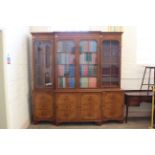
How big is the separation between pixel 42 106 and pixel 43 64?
34.8 inches

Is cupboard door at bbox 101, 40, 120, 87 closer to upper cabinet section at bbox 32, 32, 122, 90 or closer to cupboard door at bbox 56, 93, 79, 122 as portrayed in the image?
upper cabinet section at bbox 32, 32, 122, 90

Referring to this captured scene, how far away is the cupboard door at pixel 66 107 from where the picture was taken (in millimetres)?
4117

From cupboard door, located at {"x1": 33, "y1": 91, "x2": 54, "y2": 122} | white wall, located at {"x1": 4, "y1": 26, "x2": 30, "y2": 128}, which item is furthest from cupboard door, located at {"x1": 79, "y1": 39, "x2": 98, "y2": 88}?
white wall, located at {"x1": 4, "y1": 26, "x2": 30, "y2": 128}

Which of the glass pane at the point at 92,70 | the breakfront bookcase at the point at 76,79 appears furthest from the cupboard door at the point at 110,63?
the glass pane at the point at 92,70

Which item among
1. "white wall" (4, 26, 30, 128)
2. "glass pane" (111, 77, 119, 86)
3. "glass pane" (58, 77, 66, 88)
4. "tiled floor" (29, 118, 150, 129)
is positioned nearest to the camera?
"white wall" (4, 26, 30, 128)

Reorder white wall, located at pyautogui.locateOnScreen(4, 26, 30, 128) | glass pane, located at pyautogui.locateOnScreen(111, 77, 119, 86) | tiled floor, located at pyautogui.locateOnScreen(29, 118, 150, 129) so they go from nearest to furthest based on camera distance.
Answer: white wall, located at pyautogui.locateOnScreen(4, 26, 30, 128)
tiled floor, located at pyautogui.locateOnScreen(29, 118, 150, 129)
glass pane, located at pyautogui.locateOnScreen(111, 77, 119, 86)

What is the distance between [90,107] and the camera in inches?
164

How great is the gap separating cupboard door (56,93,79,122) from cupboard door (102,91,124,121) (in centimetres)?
60

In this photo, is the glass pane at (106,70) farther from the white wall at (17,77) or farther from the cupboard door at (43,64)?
the white wall at (17,77)

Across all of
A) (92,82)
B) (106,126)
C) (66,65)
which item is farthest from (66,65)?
(106,126)

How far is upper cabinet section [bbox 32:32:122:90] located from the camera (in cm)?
409
